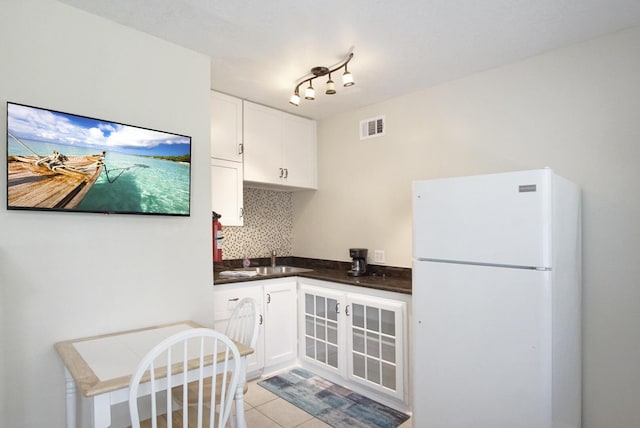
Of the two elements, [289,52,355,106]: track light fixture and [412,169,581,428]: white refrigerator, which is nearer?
[412,169,581,428]: white refrigerator

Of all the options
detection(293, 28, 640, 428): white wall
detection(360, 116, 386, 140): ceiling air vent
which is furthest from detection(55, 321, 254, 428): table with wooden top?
detection(360, 116, 386, 140): ceiling air vent

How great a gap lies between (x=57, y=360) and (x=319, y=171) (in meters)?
2.69

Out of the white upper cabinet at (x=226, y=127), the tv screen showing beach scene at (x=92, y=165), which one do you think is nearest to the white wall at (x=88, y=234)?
the tv screen showing beach scene at (x=92, y=165)

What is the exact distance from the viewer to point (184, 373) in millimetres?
1474

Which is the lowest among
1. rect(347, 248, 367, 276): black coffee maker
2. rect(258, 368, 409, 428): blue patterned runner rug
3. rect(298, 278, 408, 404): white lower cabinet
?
rect(258, 368, 409, 428): blue patterned runner rug

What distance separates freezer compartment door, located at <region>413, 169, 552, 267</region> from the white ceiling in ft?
2.87

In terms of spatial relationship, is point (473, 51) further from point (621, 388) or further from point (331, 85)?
point (621, 388)

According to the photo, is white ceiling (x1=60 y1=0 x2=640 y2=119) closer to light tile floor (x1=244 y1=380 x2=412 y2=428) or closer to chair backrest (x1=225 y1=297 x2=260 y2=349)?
chair backrest (x1=225 y1=297 x2=260 y2=349)

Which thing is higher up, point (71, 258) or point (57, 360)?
point (71, 258)

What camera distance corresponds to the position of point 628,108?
2.10 m

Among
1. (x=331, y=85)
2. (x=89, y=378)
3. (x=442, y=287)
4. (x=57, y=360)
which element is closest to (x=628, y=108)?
(x=442, y=287)

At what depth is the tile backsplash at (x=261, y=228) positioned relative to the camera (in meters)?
3.62

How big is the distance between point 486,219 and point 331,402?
5.79ft

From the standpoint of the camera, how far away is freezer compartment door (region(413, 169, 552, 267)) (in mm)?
1781
